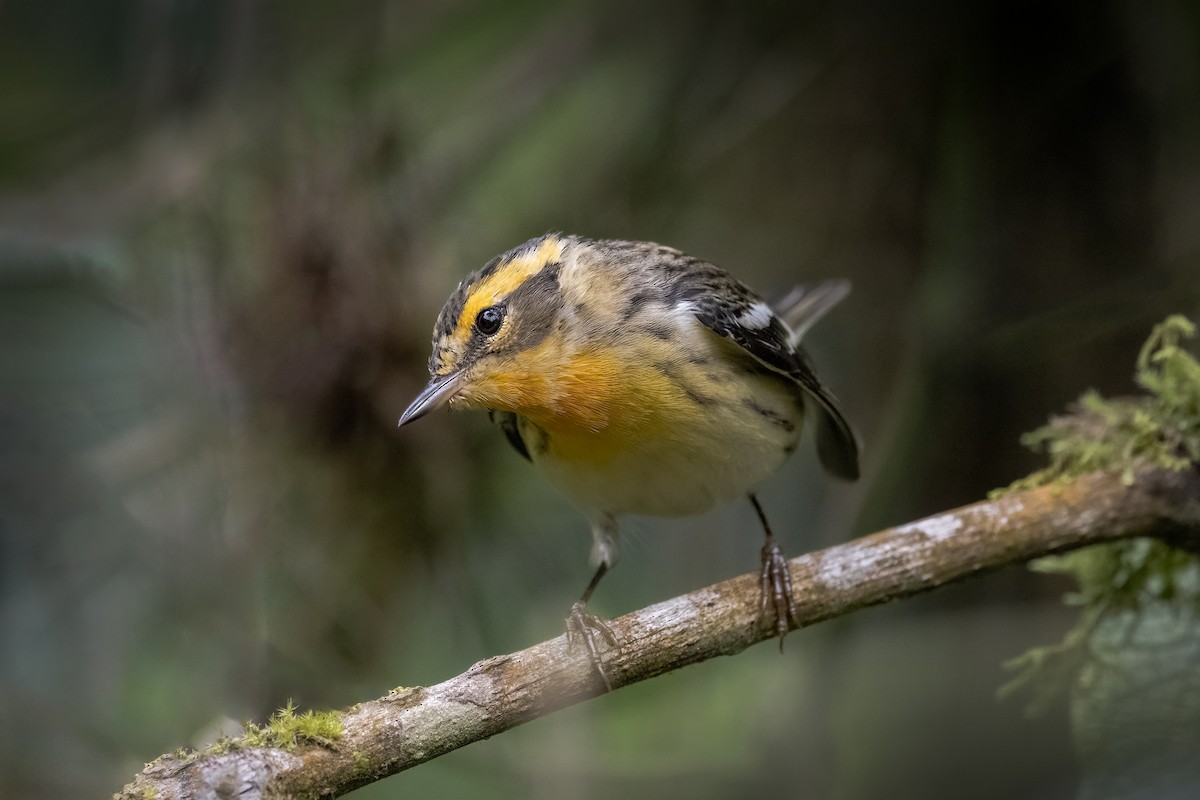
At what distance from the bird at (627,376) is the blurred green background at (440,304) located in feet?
4.48

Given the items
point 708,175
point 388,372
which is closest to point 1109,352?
point 708,175

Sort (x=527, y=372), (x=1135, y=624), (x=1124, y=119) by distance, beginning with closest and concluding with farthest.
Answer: (x=527, y=372) < (x=1135, y=624) < (x=1124, y=119)

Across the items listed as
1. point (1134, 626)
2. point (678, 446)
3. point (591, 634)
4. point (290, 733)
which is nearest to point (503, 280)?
point (678, 446)

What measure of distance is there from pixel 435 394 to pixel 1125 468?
6.27ft

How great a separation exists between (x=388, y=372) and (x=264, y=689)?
4.42 feet

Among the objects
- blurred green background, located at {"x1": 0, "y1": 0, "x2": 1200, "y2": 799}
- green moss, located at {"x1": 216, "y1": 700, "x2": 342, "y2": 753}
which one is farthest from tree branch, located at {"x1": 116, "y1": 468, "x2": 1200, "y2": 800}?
blurred green background, located at {"x1": 0, "y1": 0, "x2": 1200, "y2": 799}

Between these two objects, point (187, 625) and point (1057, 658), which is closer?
point (1057, 658)

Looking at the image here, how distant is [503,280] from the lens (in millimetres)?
3195

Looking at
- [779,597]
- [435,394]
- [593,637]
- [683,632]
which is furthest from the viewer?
[435,394]

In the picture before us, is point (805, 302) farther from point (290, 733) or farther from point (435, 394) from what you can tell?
point (290, 733)

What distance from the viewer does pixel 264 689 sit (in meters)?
3.91

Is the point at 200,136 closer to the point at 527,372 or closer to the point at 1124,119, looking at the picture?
the point at 527,372

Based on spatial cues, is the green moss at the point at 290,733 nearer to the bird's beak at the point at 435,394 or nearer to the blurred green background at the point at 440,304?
the bird's beak at the point at 435,394

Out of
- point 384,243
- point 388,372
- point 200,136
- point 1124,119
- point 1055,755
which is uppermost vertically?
point 200,136
